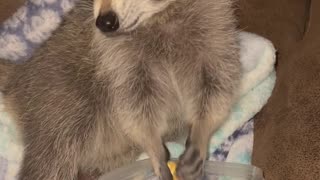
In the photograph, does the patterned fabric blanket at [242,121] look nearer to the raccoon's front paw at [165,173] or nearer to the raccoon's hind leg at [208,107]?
the raccoon's hind leg at [208,107]

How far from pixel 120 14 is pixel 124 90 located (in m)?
0.28

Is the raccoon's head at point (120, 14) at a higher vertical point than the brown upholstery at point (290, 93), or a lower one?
higher

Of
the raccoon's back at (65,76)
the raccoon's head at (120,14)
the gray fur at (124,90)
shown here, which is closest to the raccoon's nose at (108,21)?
the raccoon's head at (120,14)

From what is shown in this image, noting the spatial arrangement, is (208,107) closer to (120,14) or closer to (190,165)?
(190,165)

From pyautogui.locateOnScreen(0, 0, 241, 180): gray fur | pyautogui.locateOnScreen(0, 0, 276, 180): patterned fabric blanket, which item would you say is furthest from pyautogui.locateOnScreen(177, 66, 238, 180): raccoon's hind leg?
pyautogui.locateOnScreen(0, 0, 276, 180): patterned fabric blanket

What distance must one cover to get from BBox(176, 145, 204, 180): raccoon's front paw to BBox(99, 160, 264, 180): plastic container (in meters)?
0.11

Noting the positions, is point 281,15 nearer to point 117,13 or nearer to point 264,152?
point 264,152

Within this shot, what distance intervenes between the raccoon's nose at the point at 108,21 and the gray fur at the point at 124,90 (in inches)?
5.5

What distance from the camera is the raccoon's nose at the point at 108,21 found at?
1.43 m

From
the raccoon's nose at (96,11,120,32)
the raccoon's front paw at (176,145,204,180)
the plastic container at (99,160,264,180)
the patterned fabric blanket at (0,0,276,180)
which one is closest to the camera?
the raccoon's nose at (96,11,120,32)

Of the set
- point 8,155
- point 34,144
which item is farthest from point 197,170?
point 8,155

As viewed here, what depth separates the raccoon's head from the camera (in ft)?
4.68

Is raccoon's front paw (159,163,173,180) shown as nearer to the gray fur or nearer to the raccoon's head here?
the gray fur

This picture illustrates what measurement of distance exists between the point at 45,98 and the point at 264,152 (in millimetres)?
629
